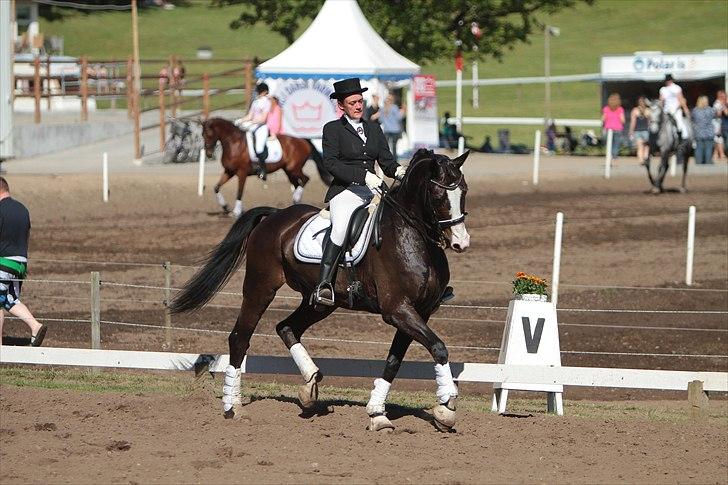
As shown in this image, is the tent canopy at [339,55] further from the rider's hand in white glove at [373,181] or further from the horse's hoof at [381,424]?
the horse's hoof at [381,424]

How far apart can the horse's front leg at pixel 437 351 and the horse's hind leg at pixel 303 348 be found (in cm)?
88

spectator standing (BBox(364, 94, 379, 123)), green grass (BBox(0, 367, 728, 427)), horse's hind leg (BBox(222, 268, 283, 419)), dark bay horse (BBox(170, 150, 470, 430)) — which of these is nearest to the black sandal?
green grass (BBox(0, 367, 728, 427))

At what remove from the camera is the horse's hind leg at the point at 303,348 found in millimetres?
11109

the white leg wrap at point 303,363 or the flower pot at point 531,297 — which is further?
the flower pot at point 531,297

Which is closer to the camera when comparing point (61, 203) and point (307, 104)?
point (61, 203)

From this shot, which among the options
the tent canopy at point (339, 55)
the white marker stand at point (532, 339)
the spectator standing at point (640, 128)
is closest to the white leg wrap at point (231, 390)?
the white marker stand at point (532, 339)

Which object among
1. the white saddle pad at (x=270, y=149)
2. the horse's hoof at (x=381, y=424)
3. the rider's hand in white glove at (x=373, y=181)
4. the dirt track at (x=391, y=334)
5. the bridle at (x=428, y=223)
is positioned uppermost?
the rider's hand in white glove at (x=373, y=181)

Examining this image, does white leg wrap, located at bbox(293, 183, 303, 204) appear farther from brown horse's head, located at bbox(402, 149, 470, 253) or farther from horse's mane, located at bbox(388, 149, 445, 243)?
brown horse's head, located at bbox(402, 149, 470, 253)

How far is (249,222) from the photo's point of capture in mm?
11828

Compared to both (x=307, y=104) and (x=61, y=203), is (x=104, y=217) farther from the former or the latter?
(x=307, y=104)

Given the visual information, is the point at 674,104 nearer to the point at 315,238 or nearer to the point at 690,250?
the point at 690,250

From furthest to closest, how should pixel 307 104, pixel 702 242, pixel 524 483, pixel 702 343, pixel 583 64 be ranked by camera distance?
pixel 583 64 < pixel 307 104 < pixel 702 242 < pixel 702 343 < pixel 524 483

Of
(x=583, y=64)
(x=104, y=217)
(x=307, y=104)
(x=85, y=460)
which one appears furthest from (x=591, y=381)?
(x=583, y=64)

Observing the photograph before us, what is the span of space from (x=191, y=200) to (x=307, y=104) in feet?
22.5
